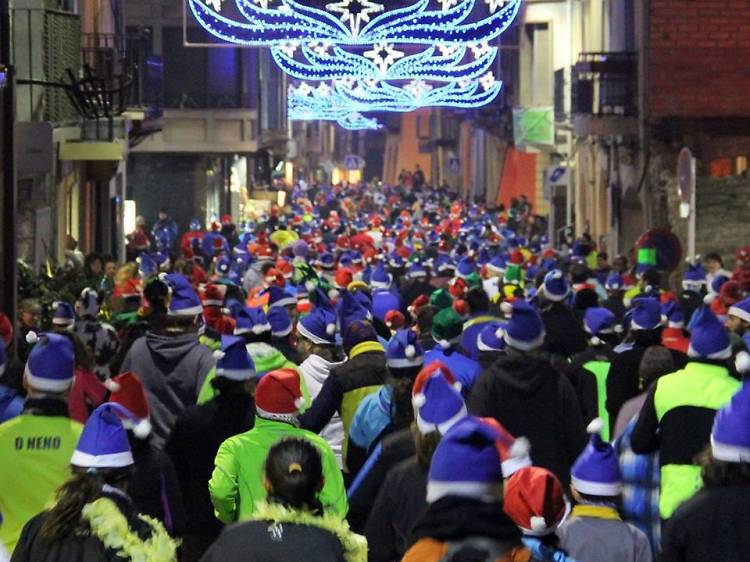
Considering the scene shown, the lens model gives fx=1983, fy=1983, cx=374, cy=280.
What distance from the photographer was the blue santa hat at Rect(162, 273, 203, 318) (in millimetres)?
10820

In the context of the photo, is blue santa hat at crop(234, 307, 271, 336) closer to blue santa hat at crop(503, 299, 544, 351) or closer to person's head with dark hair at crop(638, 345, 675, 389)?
blue santa hat at crop(503, 299, 544, 351)

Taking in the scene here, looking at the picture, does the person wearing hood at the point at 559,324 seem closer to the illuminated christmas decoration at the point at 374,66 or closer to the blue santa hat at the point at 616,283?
the blue santa hat at the point at 616,283

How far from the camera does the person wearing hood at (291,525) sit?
576 cm

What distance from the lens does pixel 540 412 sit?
30.3ft

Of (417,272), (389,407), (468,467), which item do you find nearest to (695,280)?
(417,272)

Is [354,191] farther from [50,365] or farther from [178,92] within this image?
[50,365]

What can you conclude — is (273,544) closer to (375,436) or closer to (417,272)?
(375,436)

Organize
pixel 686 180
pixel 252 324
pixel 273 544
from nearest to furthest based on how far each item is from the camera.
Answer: pixel 273 544 → pixel 252 324 → pixel 686 180

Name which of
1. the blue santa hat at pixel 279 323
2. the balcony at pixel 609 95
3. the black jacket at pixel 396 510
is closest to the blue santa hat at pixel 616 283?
the blue santa hat at pixel 279 323

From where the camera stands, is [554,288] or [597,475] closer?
[597,475]

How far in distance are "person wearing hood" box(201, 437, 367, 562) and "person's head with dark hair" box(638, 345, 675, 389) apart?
12.8ft

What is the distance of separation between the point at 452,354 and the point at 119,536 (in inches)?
186

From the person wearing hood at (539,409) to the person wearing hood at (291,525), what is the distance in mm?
3126

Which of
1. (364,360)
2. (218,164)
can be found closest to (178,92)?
(218,164)
